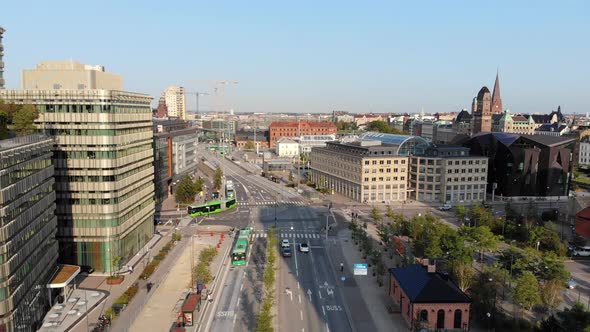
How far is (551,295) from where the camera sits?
5084 centimetres

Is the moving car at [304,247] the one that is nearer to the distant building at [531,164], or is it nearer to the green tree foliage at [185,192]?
the green tree foliage at [185,192]

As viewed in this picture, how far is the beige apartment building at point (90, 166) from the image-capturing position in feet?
192

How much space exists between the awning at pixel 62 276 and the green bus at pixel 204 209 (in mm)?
44213

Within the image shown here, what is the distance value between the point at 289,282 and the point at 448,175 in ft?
225

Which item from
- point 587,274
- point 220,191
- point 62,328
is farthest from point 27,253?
point 220,191

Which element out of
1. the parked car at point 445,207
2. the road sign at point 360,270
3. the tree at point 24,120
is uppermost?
the tree at point 24,120

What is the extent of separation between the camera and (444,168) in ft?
378

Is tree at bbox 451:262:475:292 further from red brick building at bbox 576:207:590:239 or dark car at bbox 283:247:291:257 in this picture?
dark car at bbox 283:247:291:257

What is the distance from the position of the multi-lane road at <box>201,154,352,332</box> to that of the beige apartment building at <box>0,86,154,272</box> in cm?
1644

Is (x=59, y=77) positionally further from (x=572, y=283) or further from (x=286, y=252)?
(x=572, y=283)

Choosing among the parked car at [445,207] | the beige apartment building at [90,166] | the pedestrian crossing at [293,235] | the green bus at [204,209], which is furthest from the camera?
the parked car at [445,207]

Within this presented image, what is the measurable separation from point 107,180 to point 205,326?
977 inches

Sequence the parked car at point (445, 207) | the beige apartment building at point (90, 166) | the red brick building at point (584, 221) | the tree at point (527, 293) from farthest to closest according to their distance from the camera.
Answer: the parked car at point (445, 207)
the red brick building at point (584, 221)
the beige apartment building at point (90, 166)
the tree at point (527, 293)

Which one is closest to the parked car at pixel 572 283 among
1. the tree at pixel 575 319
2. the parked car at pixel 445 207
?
the tree at pixel 575 319
